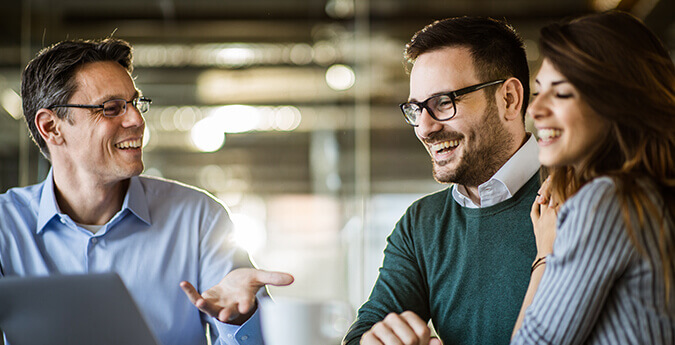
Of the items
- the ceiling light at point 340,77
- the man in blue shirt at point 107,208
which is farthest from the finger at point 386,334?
the ceiling light at point 340,77

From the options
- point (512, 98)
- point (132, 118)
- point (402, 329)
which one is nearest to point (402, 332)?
point (402, 329)

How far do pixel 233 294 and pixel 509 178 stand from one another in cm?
64

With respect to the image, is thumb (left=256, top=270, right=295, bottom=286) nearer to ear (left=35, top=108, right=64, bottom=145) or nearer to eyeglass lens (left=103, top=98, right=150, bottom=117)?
eyeglass lens (left=103, top=98, right=150, bottom=117)

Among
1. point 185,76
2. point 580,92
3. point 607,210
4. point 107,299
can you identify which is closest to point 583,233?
point 607,210

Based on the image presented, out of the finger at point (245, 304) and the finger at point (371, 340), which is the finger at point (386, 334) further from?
the finger at point (245, 304)

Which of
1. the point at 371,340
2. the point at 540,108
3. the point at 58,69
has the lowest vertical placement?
the point at 371,340

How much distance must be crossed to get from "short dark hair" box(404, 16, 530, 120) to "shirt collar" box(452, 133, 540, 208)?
144mm

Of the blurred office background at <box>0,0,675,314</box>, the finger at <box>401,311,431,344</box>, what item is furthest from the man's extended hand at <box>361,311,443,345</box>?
the blurred office background at <box>0,0,675,314</box>

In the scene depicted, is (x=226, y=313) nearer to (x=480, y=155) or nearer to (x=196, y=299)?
(x=196, y=299)

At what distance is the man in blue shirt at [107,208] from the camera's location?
4.98 feet

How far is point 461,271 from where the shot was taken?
53.2 inches

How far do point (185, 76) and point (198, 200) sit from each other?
3.93m

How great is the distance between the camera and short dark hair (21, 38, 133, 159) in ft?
5.41

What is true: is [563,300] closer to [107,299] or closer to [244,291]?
[244,291]
